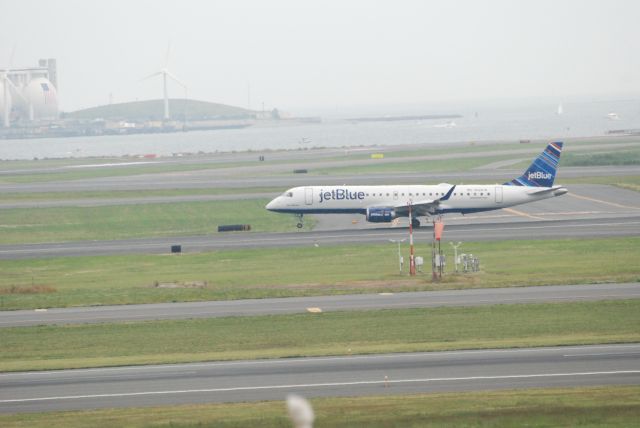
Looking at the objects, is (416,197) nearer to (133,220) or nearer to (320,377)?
(133,220)

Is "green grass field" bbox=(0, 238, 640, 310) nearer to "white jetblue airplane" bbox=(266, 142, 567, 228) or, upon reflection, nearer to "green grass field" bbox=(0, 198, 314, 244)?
"white jetblue airplane" bbox=(266, 142, 567, 228)

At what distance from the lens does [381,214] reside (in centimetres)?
7538

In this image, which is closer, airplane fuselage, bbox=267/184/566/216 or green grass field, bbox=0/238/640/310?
green grass field, bbox=0/238/640/310

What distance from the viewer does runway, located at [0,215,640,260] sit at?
68438 millimetres

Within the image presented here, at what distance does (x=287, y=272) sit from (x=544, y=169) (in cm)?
2966

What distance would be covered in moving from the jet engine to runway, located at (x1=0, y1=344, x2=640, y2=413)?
42.1m

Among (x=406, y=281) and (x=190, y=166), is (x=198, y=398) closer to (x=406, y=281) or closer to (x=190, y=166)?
(x=406, y=281)

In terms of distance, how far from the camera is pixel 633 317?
38.2m

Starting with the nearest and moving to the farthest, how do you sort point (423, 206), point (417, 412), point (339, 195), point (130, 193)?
point (417, 412)
point (423, 206)
point (339, 195)
point (130, 193)

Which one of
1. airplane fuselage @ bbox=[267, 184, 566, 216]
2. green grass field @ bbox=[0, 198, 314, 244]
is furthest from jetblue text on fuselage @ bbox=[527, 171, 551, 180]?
green grass field @ bbox=[0, 198, 314, 244]

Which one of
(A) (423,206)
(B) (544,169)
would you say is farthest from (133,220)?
(B) (544,169)

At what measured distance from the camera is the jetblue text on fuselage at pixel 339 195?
251 ft

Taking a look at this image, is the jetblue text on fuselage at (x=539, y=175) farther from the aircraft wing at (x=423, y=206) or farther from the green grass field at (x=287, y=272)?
the green grass field at (x=287, y=272)

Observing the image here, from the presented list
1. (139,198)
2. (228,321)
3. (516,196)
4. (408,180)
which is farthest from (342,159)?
(228,321)
